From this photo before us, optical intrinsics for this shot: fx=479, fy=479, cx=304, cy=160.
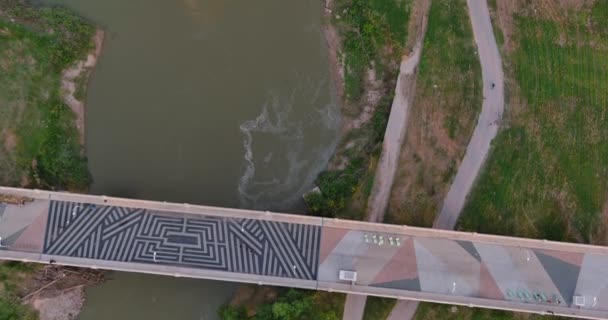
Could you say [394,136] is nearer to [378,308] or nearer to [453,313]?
[378,308]

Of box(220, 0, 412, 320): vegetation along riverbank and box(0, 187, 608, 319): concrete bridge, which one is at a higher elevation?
box(220, 0, 412, 320): vegetation along riverbank

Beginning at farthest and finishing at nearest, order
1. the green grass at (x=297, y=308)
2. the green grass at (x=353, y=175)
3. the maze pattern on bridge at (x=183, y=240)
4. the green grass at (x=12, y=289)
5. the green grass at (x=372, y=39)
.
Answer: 1. the green grass at (x=372, y=39)
2. the green grass at (x=353, y=175)
3. the green grass at (x=12, y=289)
4. the maze pattern on bridge at (x=183, y=240)
5. the green grass at (x=297, y=308)

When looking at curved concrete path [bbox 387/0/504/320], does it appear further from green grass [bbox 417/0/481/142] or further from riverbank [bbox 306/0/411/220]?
riverbank [bbox 306/0/411/220]

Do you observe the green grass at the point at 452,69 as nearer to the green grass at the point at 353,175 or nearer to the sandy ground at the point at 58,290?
the green grass at the point at 353,175

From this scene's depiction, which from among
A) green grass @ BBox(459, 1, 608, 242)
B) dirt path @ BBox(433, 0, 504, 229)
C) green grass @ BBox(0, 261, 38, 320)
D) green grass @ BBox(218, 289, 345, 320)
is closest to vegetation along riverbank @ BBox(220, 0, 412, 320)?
dirt path @ BBox(433, 0, 504, 229)

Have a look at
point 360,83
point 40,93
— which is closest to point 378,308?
point 360,83

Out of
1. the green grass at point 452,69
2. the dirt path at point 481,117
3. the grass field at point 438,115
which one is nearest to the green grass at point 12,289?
the grass field at point 438,115

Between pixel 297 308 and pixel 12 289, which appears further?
pixel 12 289
